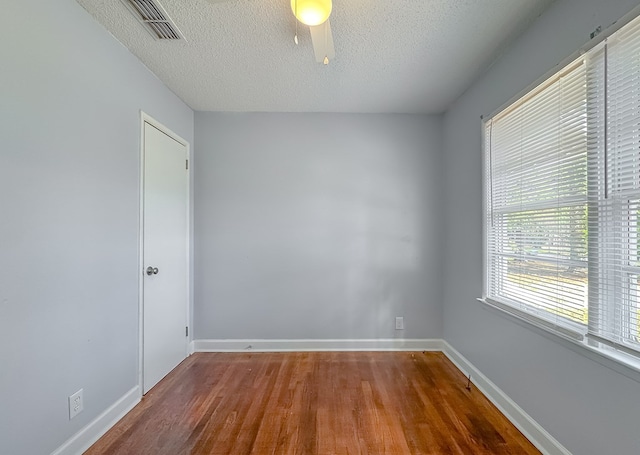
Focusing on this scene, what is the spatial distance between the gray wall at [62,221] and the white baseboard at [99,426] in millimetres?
43

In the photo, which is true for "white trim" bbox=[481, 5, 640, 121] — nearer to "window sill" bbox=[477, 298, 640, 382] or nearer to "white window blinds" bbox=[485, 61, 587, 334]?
"white window blinds" bbox=[485, 61, 587, 334]

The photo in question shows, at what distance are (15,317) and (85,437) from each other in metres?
0.90

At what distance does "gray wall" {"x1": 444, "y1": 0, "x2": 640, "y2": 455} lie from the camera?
1191mm

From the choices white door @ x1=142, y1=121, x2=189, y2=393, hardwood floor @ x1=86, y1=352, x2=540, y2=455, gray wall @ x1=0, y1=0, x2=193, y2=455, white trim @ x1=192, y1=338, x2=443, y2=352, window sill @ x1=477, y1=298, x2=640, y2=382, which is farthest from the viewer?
white trim @ x1=192, y1=338, x2=443, y2=352

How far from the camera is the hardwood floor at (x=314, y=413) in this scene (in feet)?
5.21

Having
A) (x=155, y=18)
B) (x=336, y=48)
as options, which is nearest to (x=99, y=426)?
(x=155, y=18)

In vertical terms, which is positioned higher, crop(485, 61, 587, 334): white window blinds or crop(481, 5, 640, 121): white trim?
crop(481, 5, 640, 121): white trim

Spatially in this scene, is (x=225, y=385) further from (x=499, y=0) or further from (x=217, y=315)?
(x=499, y=0)

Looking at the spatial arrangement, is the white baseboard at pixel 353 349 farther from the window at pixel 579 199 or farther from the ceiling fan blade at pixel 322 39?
the ceiling fan blade at pixel 322 39

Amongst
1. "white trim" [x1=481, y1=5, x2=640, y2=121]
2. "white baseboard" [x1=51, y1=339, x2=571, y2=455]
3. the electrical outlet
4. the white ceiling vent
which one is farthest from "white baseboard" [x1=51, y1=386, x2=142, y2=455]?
"white trim" [x1=481, y1=5, x2=640, y2=121]

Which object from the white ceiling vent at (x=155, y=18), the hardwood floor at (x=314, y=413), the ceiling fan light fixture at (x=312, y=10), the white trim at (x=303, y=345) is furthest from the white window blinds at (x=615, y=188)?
the white ceiling vent at (x=155, y=18)

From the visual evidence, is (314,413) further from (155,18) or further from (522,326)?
(155,18)

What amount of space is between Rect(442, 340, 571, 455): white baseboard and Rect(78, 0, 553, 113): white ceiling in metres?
2.45

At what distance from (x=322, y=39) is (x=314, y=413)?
2431 millimetres
